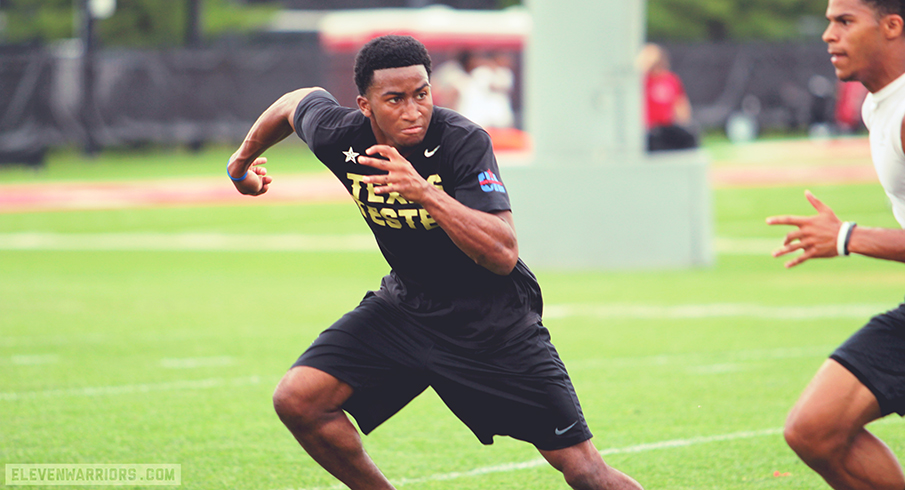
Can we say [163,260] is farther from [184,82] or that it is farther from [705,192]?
[184,82]

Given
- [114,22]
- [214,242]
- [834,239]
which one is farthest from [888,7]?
[114,22]

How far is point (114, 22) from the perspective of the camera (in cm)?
4056

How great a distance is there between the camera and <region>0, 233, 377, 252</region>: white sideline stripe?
14.6m

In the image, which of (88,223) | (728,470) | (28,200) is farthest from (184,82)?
(728,470)

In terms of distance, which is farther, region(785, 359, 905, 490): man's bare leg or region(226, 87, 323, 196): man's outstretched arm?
region(226, 87, 323, 196): man's outstretched arm

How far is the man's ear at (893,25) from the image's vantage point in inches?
155

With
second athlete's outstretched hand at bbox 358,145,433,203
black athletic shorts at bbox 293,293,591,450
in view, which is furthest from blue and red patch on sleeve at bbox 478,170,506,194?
black athletic shorts at bbox 293,293,591,450

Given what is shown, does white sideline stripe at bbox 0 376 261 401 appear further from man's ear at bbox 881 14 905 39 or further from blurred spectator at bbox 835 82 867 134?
blurred spectator at bbox 835 82 867 134

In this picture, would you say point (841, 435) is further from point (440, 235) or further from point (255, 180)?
point (255, 180)

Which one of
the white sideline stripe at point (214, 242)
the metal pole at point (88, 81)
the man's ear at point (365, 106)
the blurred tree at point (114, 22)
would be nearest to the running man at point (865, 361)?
the man's ear at point (365, 106)

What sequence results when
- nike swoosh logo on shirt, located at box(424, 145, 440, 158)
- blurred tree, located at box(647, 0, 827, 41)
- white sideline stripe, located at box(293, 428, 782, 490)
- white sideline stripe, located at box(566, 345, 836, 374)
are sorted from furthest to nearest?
1. blurred tree, located at box(647, 0, 827, 41)
2. white sideline stripe, located at box(566, 345, 836, 374)
3. white sideline stripe, located at box(293, 428, 782, 490)
4. nike swoosh logo on shirt, located at box(424, 145, 440, 158)

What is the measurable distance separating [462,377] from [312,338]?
471cm

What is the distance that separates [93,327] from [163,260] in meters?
4.25

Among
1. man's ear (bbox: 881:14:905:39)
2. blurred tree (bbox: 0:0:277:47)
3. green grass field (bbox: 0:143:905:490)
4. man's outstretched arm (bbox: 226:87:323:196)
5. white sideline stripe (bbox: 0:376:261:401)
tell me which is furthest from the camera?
blurred tree (bbox: 0:0:277:47)
